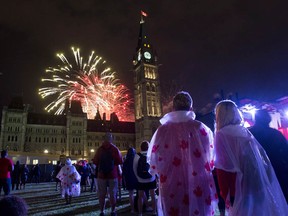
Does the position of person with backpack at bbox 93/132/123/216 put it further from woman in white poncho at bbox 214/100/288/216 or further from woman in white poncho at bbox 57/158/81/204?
woman in white poncho at bbox 214/100/288/216

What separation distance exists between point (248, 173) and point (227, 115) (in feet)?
2.68

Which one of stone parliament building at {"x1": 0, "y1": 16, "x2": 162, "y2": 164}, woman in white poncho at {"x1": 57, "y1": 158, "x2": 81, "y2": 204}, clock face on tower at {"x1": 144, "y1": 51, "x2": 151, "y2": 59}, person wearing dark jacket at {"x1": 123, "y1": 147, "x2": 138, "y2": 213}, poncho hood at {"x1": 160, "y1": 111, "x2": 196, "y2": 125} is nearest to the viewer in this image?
poncho hood at {"x1": 160, "y1": 111, "x2": 196, "y2": 125}

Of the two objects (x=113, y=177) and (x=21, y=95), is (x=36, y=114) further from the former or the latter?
(x=113, y=177)

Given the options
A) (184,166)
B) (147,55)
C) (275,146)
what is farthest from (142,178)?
(147,55)

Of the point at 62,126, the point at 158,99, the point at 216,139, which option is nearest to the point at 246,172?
the point at 216,139

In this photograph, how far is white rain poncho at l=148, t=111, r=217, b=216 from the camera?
3.37 m

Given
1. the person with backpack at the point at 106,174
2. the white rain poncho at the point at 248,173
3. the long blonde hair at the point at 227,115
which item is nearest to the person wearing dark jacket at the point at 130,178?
the person with backpack at the point at 106,174

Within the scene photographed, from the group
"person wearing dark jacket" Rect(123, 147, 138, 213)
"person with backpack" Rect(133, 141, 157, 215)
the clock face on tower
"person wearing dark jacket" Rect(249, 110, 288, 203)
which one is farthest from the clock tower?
"person wearing dark jacket" Rect(249, 110, 288, 203)

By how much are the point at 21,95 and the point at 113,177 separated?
250 feet

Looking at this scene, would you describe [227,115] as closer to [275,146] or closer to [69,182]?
[275,146]

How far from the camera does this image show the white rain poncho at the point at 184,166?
11.1ft

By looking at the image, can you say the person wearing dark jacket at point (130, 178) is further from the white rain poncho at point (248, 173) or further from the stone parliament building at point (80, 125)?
the stone parliament building at point (80, 125)

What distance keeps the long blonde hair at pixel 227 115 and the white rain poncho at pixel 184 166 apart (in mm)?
379

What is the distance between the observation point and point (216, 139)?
127 inches
